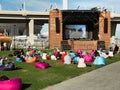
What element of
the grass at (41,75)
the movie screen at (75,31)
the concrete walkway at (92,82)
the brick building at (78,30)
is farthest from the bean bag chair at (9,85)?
the movie screen at (75,31)

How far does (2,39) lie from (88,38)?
13.2m

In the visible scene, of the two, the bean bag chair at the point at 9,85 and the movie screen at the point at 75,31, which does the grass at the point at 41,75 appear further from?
the movie screen at the point at 75,31

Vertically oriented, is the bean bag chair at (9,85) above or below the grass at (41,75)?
above

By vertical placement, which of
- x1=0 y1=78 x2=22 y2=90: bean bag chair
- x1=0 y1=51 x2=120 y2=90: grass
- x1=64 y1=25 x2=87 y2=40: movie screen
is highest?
x1=64 y1=25 x2=87 y2=40: movie screen

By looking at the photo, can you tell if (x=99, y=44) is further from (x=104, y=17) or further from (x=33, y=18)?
(x=33, y=18)

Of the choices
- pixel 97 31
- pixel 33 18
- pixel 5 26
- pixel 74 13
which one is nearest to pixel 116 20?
pixel 33 18

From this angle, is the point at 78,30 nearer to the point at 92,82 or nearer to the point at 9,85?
the point at 92,82

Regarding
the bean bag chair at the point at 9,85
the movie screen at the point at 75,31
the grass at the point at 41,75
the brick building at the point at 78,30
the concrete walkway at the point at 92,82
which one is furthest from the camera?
the movie screen at the point at 75,31

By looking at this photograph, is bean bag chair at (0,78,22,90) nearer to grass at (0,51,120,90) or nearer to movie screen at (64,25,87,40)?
grass at (0,51,120,90)

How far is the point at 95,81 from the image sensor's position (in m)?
17.4

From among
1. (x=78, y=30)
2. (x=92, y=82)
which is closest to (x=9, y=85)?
(x=92, y=82)

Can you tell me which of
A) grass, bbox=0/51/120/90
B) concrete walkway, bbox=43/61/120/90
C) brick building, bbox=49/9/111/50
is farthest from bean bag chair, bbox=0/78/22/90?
brick building, bbox=49/9/111/50

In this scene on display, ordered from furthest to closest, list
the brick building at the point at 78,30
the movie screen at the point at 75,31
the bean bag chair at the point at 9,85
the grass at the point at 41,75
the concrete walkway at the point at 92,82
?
the movie screen at the point at 75,31 < the brick building at the point at 78,30 < the grass at the point at 41,75 < the concrete walkway at the point at 92,82 < the bean bag chair at the point at 9,85

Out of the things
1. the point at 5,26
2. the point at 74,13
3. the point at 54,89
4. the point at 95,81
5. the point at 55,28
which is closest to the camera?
→ the point at 54,89
